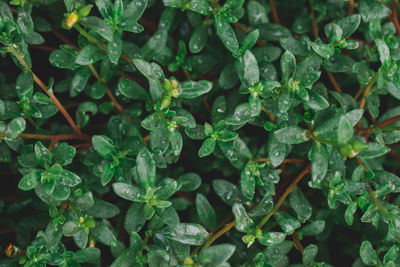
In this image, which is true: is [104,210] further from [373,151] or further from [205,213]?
[373,151]

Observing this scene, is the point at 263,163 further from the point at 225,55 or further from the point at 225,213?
the point at 225,55

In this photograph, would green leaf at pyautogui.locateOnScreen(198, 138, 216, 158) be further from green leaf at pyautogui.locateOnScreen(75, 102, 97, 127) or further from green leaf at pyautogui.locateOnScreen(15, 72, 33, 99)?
green leaf at pyautogui.locateOnScreen(15, 72, 33, 99)

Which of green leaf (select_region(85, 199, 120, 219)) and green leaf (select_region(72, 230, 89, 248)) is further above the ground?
green leaf (select_region(85, 199, 120, 219))

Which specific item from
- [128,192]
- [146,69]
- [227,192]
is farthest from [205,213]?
[146,69]

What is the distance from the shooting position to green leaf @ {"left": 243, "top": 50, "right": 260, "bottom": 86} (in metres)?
1.42

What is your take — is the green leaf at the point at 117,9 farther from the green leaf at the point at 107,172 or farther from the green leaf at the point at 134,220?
the green leaf at the point at 134,220

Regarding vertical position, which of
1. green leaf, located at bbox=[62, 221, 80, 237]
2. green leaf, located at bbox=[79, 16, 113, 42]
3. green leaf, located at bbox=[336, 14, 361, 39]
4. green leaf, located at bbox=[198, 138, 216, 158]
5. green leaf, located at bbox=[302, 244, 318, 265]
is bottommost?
green leaf, located at bbox=[302, 244, 318, 265]

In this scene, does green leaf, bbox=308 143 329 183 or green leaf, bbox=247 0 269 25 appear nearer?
green leaf, bbox=308 143 329 183

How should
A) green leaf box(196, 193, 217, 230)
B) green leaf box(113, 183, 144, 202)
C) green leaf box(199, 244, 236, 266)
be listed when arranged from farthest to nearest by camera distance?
1. green leaf box(196, 193, 217, 230)
2. green leaf box(113, 183, 144, 202)
3. green leaf box(199, 244, 236, 266)

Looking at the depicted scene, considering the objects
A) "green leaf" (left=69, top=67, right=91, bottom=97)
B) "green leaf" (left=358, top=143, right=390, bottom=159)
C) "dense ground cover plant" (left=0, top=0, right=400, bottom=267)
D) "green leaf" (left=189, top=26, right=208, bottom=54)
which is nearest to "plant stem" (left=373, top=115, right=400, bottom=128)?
"dense ground cover plant" (left=0, top=0, right=400, bottom=267)

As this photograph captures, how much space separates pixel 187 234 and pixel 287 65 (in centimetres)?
63

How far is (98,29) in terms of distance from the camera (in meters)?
1.35

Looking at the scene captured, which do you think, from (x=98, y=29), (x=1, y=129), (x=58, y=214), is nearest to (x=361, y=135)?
(x=98, y=29)

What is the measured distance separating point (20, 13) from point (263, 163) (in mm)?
953
